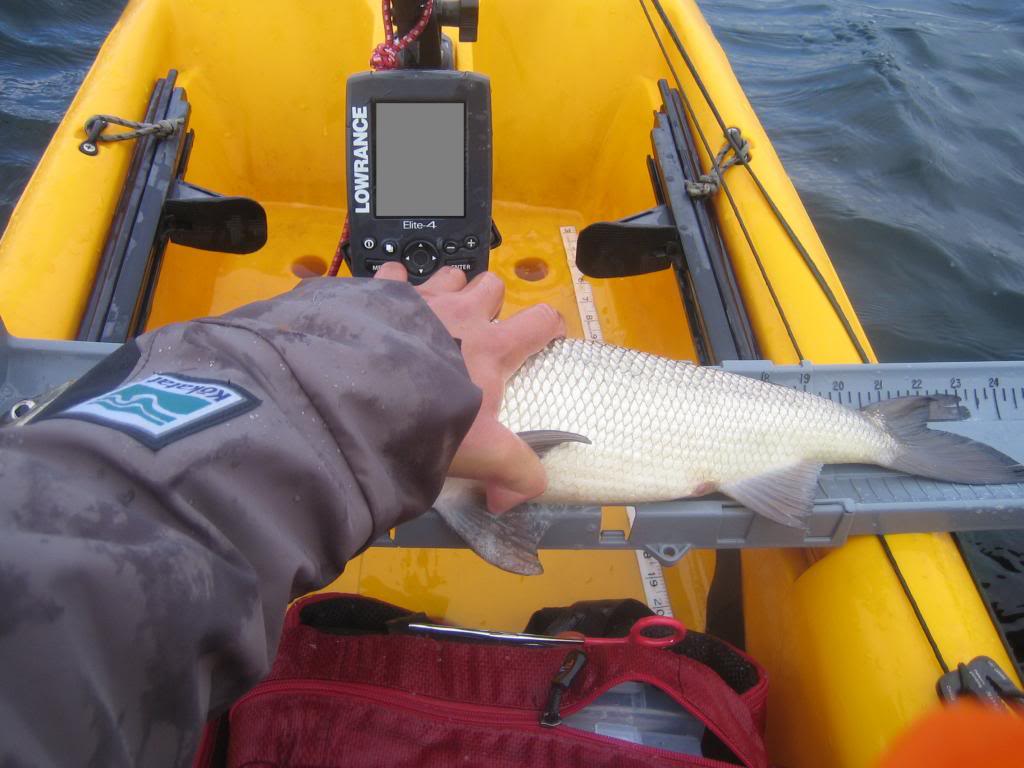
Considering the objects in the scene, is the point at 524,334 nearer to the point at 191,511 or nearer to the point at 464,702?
the point at 464,702

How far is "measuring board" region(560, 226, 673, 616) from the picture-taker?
237 cm

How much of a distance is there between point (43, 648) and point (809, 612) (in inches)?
65.5

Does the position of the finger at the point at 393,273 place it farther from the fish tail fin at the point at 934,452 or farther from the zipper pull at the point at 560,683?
the fish tail fin at the point at 934,452

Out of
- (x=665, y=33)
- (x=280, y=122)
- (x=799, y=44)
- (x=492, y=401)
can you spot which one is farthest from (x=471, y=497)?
(x=799, y=44)

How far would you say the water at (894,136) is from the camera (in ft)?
13.0

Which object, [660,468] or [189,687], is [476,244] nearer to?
[660,468]

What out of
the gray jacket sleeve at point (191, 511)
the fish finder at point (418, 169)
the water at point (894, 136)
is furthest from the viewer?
the water at point (894, 136)

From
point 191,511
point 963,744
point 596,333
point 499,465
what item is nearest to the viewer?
point 191,511

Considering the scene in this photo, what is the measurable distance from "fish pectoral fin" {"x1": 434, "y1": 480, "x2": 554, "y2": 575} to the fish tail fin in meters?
0.98

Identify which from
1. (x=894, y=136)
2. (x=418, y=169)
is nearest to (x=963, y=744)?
(x=418, y=169)

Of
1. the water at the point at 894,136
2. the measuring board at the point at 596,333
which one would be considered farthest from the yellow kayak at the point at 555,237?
the water at the point at 894,136

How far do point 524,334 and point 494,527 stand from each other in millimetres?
456

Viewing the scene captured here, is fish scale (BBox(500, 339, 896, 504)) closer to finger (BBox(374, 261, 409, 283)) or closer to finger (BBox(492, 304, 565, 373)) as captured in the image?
finger (BBox(492, 304, 565, 373))

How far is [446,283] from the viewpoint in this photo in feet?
5.63
